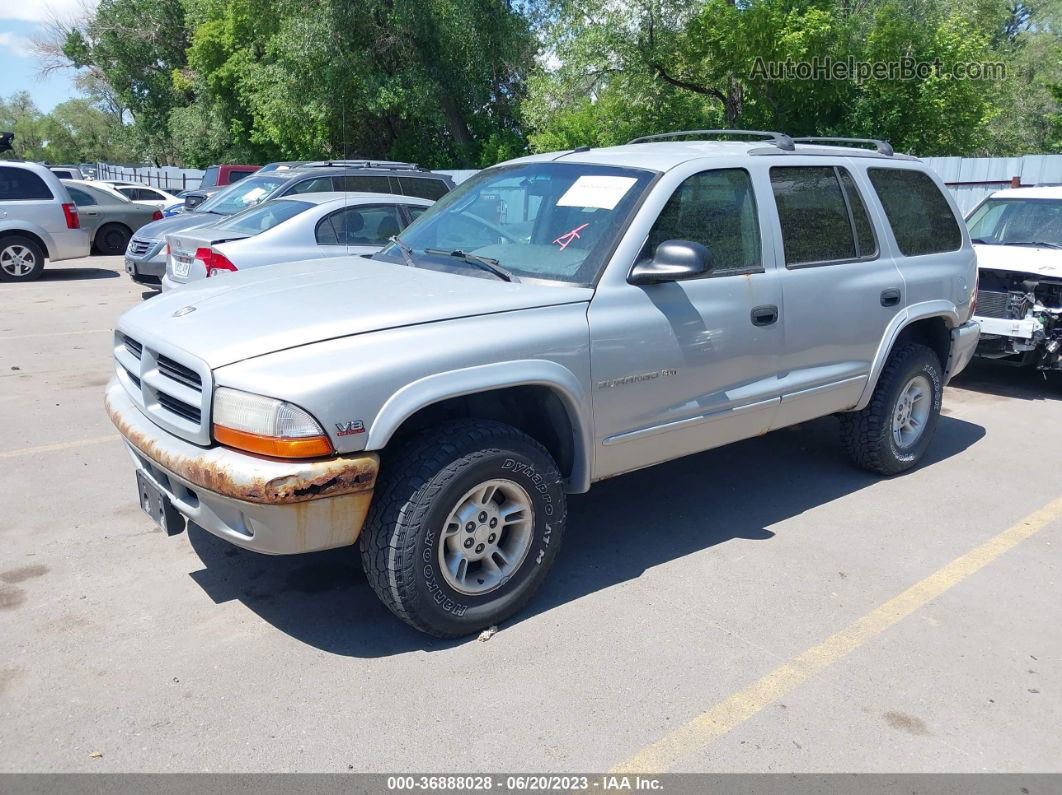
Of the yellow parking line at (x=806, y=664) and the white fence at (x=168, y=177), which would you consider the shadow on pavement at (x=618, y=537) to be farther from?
the white fence at (x=168, y=177)

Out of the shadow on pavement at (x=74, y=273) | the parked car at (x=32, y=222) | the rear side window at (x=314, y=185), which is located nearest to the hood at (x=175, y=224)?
the rear side window at (x=314, y=185)

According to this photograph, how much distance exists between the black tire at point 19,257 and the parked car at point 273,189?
9.79ft

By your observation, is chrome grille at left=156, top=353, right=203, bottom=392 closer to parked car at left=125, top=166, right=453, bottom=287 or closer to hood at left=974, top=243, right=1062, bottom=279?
hood at left=974, top=243, right=1062, bottom=279

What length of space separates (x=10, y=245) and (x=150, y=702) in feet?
42.3

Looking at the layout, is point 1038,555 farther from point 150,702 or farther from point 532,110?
point 532,110

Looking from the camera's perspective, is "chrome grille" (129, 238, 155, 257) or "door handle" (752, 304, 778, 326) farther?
"chrome grille" (129, 238, 155, 257)

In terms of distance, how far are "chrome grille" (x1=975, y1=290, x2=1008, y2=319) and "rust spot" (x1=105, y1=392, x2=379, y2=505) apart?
21.8ft

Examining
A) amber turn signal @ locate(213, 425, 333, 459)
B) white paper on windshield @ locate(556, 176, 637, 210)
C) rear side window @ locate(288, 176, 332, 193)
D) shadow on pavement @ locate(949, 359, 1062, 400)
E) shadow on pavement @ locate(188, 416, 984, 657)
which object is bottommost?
shadow on pavement @ locate(949, 359, 1062, 400)

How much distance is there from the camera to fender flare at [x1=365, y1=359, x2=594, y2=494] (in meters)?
3.34

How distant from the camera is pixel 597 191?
436 centimetres

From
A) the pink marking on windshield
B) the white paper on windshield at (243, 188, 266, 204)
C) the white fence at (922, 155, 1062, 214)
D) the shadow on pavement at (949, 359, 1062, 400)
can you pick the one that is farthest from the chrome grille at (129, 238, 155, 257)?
the white fence at (922, 155, 1062, 214)

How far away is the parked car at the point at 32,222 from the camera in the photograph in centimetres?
1372

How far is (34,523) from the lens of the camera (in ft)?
15.5
